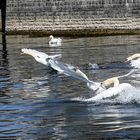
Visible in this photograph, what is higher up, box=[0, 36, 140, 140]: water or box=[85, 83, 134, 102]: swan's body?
box=[85, 83, 134, 102]: swan's body

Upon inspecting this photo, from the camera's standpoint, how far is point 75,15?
2717 inches

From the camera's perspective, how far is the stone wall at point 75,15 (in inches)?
2665

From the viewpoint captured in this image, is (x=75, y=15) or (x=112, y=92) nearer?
(x=112, y=92)

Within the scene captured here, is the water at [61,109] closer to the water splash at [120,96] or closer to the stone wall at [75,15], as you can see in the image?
the water splash at [120,96]

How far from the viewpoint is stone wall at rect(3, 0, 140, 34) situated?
6769 centimetres

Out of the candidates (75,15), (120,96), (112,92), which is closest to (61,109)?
(112,92)

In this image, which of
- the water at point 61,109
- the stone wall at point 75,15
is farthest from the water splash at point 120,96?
the stone wall at point 75,15

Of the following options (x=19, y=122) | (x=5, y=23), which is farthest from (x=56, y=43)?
(x=19, y=122)

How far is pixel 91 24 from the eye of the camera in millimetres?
68938

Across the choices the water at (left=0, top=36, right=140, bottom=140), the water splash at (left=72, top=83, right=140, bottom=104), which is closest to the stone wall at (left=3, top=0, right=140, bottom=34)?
the water at (left=0, top=36, right=140, bottom=140)

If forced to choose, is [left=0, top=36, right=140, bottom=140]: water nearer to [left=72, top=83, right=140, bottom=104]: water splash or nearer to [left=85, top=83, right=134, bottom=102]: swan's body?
[left=72, top=83, right=140, bottom=104]: water splash

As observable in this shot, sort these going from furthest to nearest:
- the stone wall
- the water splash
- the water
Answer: the stone wall < the water splash < the water

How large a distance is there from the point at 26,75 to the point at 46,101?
828 cm

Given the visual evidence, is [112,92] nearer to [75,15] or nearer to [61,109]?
[61,109]
